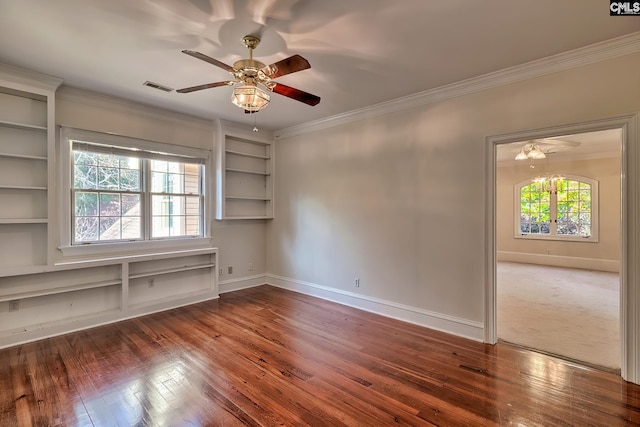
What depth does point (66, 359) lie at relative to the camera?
2.85 meters

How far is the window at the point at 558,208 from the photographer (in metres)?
7.36

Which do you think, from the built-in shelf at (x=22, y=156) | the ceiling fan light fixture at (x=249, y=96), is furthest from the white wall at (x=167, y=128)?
the ceiling fan light fixture at (x=249, y=96)

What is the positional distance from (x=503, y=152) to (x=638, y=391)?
5.88 meters

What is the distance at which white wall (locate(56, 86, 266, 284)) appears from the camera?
3.64 meters

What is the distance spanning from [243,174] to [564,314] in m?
5.44

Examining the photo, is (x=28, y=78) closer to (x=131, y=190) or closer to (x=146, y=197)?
(x=131, y=190)

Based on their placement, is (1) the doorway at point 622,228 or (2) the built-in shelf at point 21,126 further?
(2) the built-in shelf at point 21,126

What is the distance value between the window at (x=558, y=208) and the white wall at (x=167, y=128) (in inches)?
290

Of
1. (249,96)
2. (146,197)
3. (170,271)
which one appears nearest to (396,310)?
(249,96)

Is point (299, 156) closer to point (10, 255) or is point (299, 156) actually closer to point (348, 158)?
point (348, 158)

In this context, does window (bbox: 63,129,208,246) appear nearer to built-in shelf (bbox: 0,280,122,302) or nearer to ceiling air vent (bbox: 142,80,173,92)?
built-in shelf (bbox: 0,280,122,302)

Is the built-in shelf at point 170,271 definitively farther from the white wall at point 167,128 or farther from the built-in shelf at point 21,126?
the built-in shelf at point 21,126

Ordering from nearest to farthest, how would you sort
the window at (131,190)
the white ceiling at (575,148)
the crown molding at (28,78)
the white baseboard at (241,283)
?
the crown molding at (28,78) → the window at (131,190) → the white baseboard at (241,283) → the white ceiling at (575,148)

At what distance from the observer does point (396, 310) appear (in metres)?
3.95
